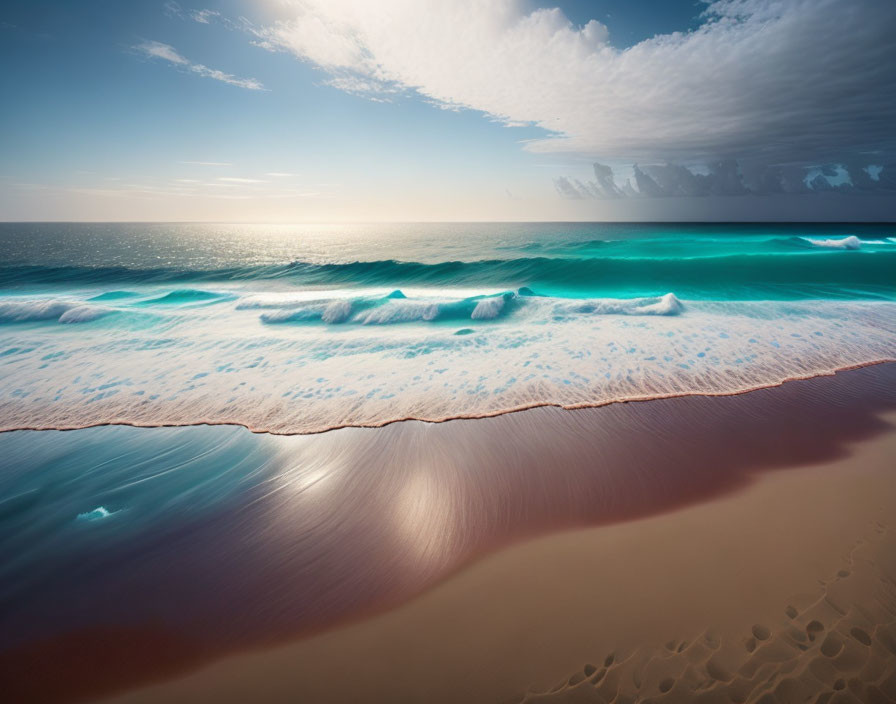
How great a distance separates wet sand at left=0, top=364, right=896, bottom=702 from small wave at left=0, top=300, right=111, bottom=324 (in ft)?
41.9

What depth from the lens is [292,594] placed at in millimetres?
2830

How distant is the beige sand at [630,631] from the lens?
211 cm

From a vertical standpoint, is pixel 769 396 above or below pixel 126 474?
above

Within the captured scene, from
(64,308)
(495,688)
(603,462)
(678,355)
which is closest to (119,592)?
(495,688)

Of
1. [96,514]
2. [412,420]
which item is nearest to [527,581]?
[412,420]

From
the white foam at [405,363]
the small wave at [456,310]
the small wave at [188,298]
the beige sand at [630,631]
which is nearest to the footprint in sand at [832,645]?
the beige sand at [630,631]

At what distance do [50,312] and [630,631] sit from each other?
718 inches

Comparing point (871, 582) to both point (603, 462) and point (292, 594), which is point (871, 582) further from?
point (292, 594)

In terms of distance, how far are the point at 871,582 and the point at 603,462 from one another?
205 centimetres

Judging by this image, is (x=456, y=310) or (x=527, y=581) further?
(x=456, y=310)

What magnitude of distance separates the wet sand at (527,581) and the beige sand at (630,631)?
1cm

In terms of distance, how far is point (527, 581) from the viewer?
110 inches

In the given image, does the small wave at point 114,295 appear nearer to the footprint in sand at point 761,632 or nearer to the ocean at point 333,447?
the ocean at point 333,447

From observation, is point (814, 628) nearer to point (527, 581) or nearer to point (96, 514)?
point (527, 581)
